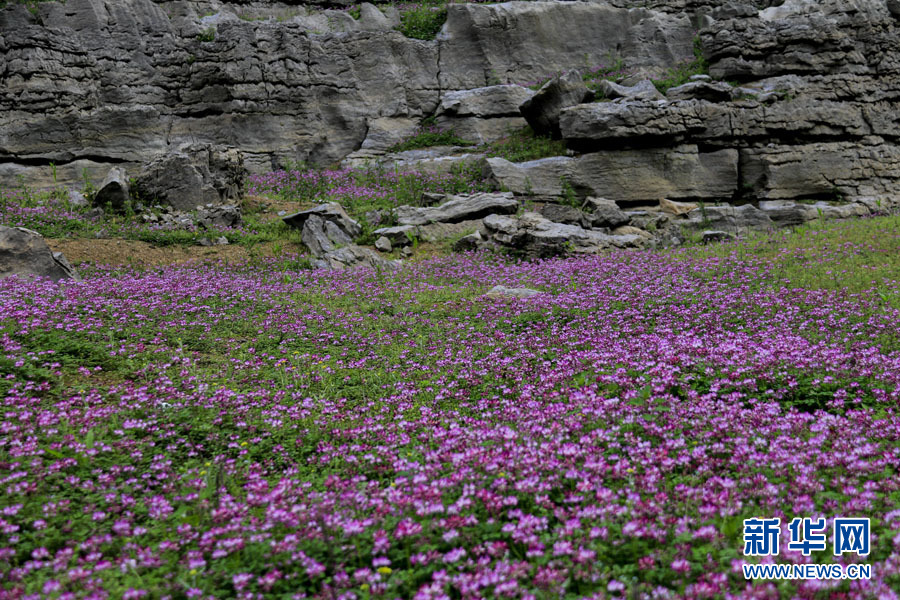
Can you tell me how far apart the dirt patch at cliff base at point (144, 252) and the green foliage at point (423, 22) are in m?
21.5

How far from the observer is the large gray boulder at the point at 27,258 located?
11094mm

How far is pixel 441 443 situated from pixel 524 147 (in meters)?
23.2

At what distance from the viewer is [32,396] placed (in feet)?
19.5

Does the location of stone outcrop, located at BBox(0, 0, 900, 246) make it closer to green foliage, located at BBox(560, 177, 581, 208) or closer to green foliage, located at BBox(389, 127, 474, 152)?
green foliage, located at BBox(560, 177, 581, 208)

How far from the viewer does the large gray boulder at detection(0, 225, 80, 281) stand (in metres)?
11.1

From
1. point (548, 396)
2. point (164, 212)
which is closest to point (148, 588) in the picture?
point (548, 396)

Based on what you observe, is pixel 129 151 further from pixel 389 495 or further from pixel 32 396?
pixel 389 495

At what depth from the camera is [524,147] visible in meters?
Result: 26.1

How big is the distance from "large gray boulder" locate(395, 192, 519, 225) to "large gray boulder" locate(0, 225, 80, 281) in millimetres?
10837

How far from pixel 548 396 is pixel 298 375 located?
128 inches

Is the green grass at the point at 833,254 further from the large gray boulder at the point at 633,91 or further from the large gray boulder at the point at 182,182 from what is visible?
the large gray boulder at the point at 182,182

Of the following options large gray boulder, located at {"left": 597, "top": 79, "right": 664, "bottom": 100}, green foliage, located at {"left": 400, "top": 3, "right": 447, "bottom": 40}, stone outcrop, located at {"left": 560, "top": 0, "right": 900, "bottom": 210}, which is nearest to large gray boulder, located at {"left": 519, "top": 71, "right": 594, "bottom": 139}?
large gray boulder, located at {"left": 597, "top": 79, "right": 664, "bottom": 100}

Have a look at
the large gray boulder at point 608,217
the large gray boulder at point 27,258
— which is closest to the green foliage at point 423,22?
the large gray boulder at point 608,217

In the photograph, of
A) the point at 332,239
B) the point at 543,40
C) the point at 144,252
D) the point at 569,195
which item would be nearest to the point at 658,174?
the point at 569,195
